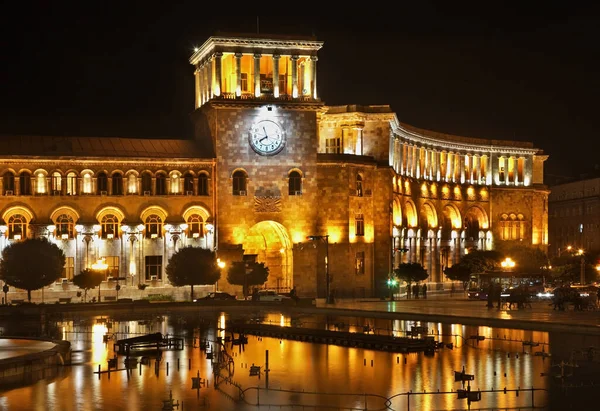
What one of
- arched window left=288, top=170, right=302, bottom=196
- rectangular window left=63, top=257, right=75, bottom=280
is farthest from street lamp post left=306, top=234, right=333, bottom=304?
rectangular window left=63, top=257, right=75, bottom=280

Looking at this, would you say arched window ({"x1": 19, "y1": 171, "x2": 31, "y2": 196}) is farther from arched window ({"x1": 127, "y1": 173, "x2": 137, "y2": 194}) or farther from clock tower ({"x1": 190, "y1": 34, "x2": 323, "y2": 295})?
clock tower ({"x1": 190, "y1": 34, "x2": 323, "y2": 295})

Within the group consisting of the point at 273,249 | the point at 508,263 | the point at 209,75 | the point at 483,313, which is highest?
the point at 209,75

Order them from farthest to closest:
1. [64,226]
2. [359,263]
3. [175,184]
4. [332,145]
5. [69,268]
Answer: [332,145] < [359,263] < [175,184] < [64,226] < [69,268]

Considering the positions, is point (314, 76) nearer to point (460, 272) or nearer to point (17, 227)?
point (460, 272)

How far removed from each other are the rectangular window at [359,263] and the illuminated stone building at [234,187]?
0.07 m

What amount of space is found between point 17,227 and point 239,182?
15275 millimetres

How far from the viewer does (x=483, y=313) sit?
62.4 meters

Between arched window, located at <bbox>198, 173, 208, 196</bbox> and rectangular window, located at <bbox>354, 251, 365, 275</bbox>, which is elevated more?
arched window, located at <bbox>198, 173, 208, 196</bbox>

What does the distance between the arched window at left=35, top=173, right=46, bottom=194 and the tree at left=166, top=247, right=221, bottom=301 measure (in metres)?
9.69

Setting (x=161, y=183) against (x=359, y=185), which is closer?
(x=161, y=183)

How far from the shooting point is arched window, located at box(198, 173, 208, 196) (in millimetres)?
83125

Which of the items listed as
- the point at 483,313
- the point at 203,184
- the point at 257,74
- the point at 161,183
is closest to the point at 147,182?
the point at 161,183

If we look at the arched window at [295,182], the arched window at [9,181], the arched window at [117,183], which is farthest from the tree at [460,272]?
the arched window at [9,181]

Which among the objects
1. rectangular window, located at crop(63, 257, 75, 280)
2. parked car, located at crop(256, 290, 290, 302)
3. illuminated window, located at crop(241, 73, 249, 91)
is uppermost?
illuminated window, located at crop(241, 73, 249, 91)
